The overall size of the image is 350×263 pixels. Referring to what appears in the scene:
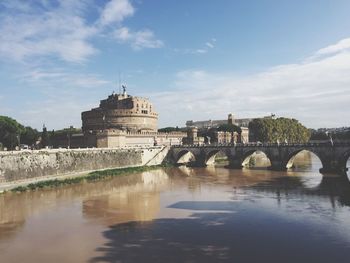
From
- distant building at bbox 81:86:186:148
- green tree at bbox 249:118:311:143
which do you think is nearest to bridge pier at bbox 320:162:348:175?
distant building at bbox 81:86:186:148

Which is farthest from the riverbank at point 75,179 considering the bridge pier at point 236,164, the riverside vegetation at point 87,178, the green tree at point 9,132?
the green tree at point 9,132

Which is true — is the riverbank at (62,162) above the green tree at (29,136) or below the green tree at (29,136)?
below

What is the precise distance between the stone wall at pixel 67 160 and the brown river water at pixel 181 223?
187 inches

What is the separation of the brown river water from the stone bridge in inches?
243

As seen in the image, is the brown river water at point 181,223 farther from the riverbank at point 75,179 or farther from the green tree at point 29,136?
the green tree at point 29,136

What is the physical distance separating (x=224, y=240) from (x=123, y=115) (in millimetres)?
54802

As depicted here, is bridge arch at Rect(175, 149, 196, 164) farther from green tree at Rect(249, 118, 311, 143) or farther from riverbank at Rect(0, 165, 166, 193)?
green tree at Rect(249, 118, 311, 143)

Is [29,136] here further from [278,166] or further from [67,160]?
[278,166]

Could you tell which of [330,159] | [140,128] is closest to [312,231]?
[330,159]

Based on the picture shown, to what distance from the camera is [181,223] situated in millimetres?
21734

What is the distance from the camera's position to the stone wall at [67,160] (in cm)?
3609

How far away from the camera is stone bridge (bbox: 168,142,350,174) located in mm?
42938

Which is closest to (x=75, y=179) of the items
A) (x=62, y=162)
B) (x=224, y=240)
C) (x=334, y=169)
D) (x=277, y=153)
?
(x=62, y=162)

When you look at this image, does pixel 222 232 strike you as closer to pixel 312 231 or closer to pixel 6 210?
pixel 312 231
